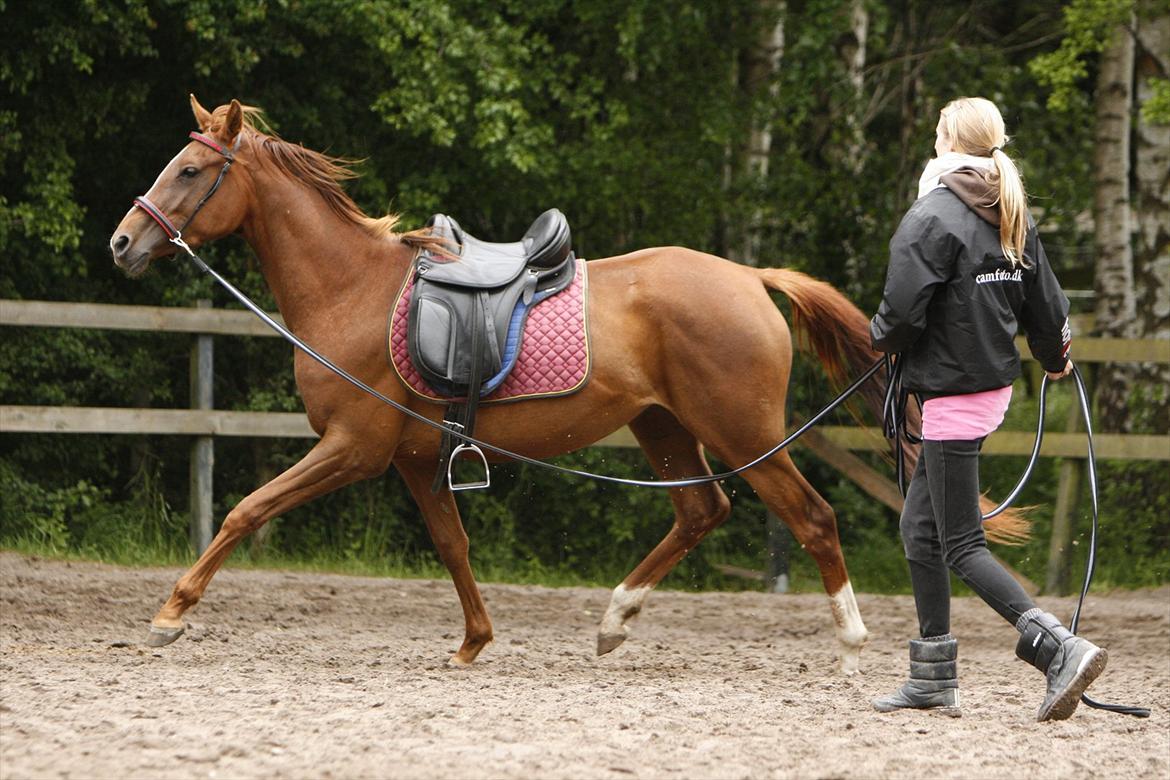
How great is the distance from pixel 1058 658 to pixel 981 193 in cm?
149

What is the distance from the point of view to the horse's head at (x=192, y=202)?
220 inches

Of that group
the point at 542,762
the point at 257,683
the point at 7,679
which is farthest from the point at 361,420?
the point at 542,762

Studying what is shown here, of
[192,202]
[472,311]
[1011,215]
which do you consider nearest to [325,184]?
[192,202]

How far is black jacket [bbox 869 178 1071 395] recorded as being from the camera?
4.27m

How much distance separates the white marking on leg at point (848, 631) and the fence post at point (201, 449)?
4.35 meters

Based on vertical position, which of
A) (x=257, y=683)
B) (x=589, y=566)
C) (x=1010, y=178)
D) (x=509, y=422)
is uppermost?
(x=1010, y=178)

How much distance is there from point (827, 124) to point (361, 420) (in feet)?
26.4

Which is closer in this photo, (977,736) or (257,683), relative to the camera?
(977,736)

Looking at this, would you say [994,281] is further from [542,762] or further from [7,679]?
[7,679]

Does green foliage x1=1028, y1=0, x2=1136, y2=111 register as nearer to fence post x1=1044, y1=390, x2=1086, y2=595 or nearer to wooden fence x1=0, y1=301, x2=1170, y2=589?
wooden fence x1=0, y1=301, x2=1170, y2=589

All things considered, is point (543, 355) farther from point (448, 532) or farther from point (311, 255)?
point (311, 255)

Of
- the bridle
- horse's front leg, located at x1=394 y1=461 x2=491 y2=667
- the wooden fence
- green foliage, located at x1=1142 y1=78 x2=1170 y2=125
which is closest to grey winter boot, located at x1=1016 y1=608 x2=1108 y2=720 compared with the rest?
horse's front leg, located at x1=394 y1=461 x2=491 y2=667

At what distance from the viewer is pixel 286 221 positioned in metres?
5.85

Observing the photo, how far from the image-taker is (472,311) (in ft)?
18.4
